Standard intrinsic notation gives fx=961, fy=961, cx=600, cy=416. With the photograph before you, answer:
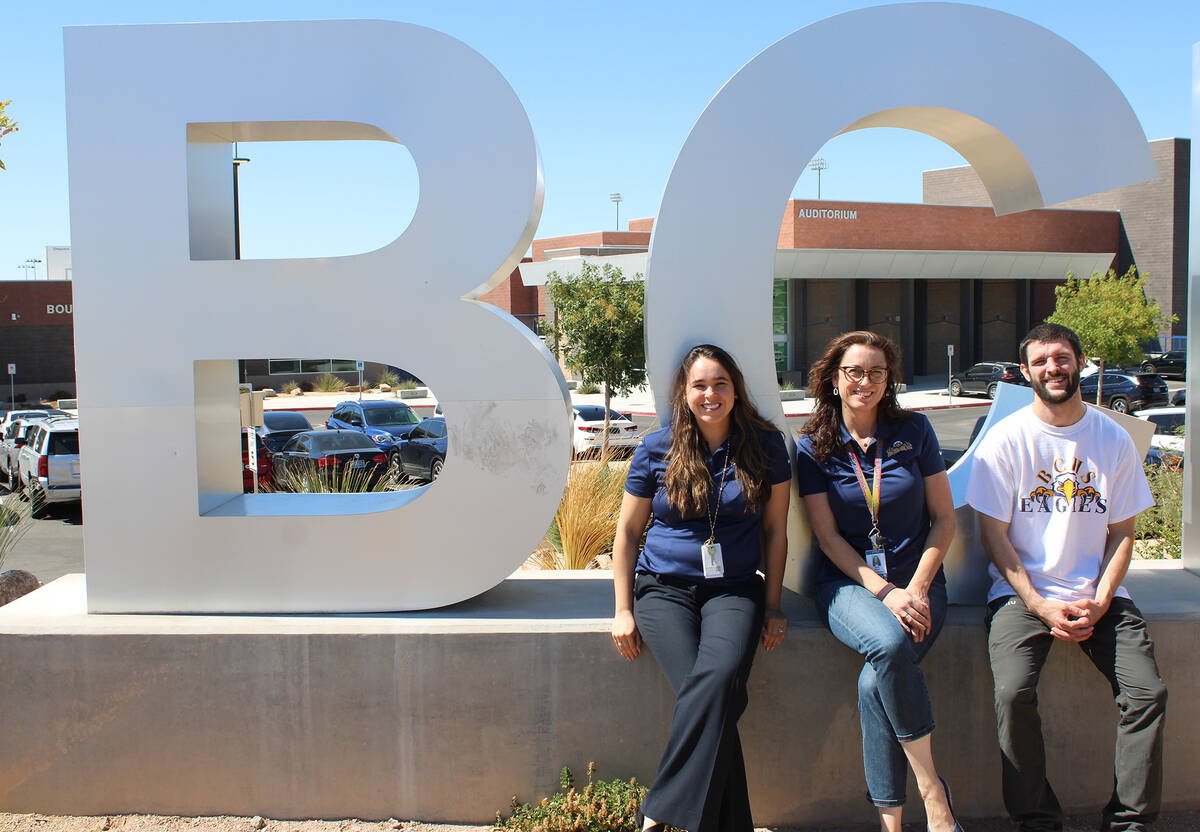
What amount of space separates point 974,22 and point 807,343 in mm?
31899

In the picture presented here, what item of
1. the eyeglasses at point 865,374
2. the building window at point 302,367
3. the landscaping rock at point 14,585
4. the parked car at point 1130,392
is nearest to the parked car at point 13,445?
the landscaping rock at point 14,585

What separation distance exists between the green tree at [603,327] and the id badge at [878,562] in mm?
17197

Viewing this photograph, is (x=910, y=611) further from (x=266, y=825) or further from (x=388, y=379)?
(x=388, y=379)

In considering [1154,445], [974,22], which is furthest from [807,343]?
[974,22]

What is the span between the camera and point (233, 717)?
13.5 feet

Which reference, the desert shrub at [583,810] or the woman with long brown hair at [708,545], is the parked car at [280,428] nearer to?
the desert shrub at [583,810]

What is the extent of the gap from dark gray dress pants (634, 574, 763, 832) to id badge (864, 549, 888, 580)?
459mm

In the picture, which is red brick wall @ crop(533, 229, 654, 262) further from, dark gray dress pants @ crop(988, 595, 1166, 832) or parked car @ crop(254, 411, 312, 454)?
dark gray dress pants @ crop(988, 595, 1166, 832)

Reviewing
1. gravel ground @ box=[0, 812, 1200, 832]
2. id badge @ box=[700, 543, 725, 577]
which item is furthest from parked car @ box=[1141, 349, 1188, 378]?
id badge @ box=[700, 543, 725, 577]

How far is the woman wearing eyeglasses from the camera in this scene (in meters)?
3.54

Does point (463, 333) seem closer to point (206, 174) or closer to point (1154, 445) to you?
point (206, 174)

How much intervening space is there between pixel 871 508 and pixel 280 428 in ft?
54.1

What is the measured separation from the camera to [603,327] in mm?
21062

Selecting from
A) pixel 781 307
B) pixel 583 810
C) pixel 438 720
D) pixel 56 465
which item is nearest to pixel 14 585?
pixel 438 720
